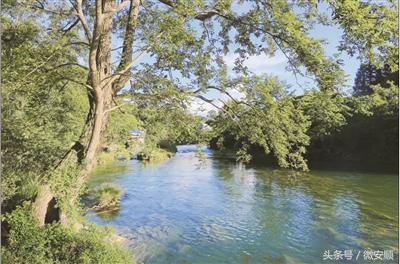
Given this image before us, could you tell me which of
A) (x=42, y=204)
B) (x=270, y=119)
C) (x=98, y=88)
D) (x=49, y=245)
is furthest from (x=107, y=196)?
(x=270, y=119)

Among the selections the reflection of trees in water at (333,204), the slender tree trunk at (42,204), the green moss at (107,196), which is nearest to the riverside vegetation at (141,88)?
the slender tree trunk at (42,204)

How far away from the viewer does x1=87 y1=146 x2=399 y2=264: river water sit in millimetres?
10891

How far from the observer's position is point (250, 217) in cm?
1475

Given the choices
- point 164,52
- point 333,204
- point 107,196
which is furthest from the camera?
point 333,204

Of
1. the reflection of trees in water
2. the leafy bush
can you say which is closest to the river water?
the reflection of trees in water

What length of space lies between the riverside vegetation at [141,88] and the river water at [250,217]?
3.88 ft

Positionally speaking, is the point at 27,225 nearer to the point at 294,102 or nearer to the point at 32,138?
the point at 32,138

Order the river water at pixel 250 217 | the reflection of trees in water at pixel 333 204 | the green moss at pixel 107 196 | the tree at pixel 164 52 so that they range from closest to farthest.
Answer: the tree at pixel 164 52
the river water at pixel 250 217
the reflection of trees in water at pixel 333 204
the green moss at pixel 107 196

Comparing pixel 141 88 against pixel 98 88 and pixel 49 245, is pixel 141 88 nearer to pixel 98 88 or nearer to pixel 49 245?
pixel 98 88

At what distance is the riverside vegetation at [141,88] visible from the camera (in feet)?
18.2

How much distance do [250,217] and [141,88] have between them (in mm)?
9670

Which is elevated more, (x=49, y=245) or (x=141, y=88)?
(x=141, y=88)

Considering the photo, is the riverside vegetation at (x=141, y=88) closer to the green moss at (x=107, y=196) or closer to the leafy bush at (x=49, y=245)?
the leafy bush at (x=49, y=245)

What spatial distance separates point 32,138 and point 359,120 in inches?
1382
